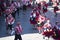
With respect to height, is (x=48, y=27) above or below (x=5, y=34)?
above

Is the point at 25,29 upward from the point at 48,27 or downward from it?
downward

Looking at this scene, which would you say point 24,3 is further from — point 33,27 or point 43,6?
point 33,27

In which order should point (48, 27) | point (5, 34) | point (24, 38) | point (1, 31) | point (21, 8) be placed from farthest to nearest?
point (21, 8), point (1, 31), point (5, 34), point (24, 38), point (48, 27)

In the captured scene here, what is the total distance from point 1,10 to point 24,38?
10.5 meters

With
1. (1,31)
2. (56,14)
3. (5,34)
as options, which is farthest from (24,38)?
(56,14)

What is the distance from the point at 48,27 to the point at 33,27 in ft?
25.1

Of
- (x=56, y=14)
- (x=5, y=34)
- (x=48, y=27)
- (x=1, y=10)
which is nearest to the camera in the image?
(x=48, y=27)

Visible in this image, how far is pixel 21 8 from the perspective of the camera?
1620 inches

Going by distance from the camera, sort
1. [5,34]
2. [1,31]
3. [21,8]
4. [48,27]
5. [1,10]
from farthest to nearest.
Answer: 1. [21,8]
2. [1,10]
3. [1,31]
4. [5,34]
5. [48,27]

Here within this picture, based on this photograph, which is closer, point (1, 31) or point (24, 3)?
point (1, 31)

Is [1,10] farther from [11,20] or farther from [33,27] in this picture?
[11,20]

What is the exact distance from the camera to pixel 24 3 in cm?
4209

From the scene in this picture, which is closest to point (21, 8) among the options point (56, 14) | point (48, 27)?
point (56, 14)

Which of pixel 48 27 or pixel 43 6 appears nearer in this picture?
pixel 48 27
